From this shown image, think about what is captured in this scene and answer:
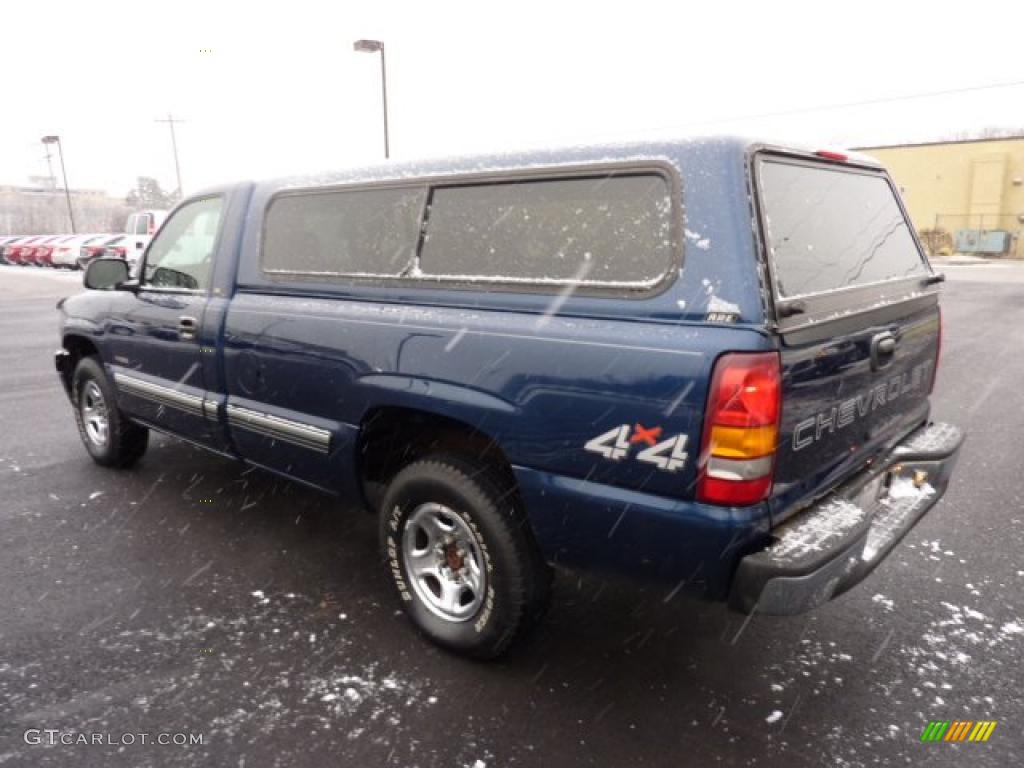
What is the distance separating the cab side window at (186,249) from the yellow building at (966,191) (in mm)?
37992

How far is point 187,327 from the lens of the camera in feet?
13.0

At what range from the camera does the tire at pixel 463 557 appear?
8.98 feet

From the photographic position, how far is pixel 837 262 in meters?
2.91

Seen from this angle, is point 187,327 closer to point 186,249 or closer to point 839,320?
point 186,249

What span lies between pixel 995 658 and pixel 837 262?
167cm

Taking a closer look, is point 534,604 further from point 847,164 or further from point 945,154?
point 945,154

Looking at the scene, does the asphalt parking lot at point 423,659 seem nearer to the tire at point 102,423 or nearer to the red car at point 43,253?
the tire at point 102,423

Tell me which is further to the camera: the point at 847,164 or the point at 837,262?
the point at 847,164

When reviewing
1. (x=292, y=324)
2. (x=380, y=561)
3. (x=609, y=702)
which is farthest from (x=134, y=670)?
(x=609, y=702)

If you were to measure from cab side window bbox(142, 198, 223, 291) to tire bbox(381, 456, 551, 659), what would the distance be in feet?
6.05

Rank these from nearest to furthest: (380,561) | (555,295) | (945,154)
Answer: (555,295) < (380,561) < (945,154)

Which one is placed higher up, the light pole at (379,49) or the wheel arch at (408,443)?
the light pole at (379,49)

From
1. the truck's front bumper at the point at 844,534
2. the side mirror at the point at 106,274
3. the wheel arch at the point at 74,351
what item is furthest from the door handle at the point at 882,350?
the wheel arch at the point at 74,351

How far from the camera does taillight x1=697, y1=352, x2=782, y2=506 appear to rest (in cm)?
218
